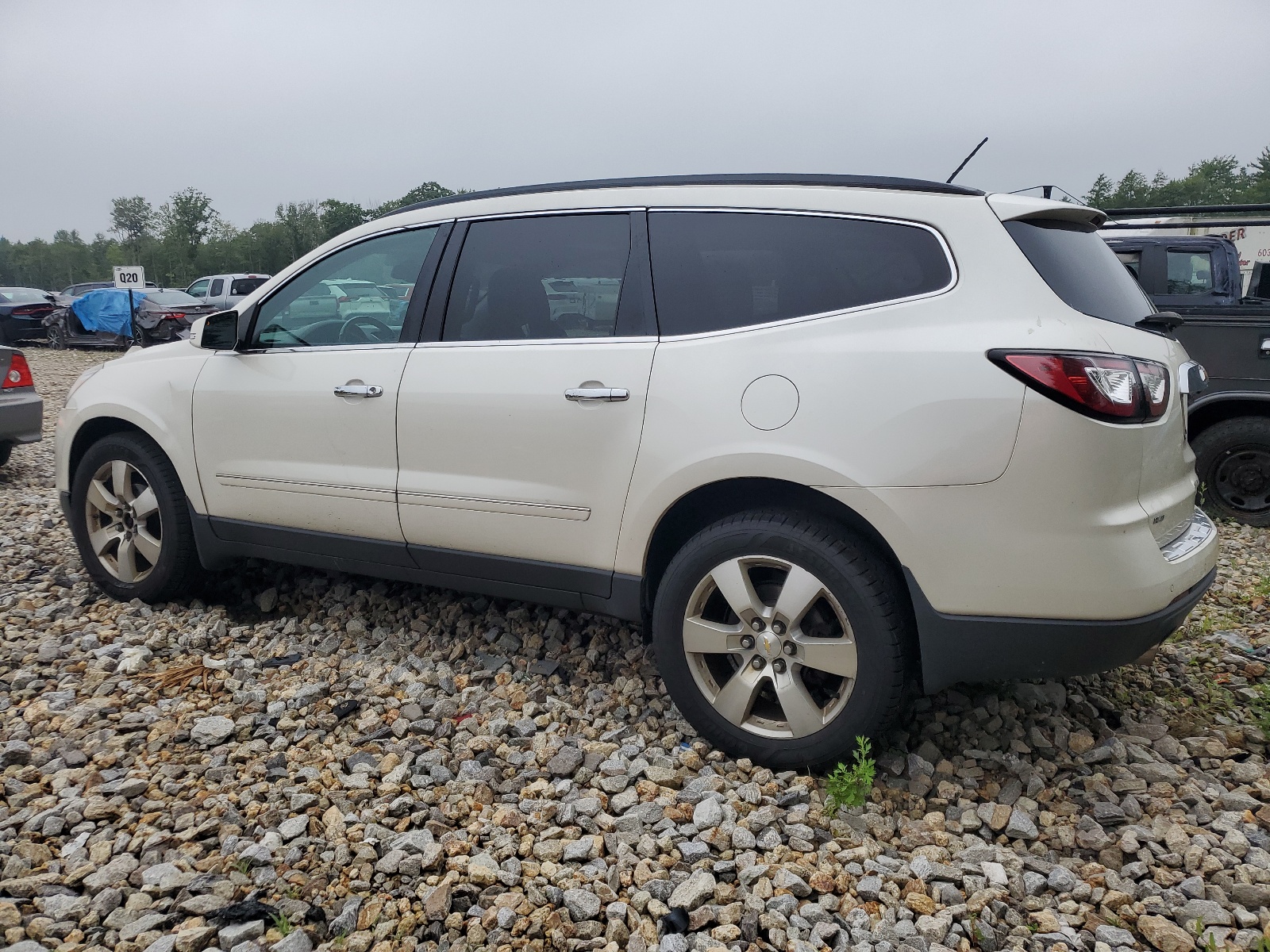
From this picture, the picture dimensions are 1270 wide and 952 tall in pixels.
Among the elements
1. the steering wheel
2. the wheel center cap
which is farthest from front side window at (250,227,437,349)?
the wheel center cap

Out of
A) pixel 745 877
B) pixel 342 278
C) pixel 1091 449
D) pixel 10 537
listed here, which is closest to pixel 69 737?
pixel 342 278

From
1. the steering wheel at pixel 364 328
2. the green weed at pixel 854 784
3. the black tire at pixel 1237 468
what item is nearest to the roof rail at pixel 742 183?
the steering wheel at pixel 364 328

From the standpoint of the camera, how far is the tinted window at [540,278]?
3.35 metres

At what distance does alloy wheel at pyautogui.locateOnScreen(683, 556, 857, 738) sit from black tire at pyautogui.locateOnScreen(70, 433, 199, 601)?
262cm

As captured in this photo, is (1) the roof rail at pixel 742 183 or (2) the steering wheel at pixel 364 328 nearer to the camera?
(1) the roof rail at pixel 742 183

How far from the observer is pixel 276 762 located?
10.3 ft

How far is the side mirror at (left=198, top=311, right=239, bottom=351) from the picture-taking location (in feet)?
13.4

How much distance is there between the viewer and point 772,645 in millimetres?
2939

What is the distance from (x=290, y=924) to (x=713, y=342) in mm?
2028

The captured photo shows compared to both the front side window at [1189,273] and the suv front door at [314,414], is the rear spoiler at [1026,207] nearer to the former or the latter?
the suv front door at [314,414]

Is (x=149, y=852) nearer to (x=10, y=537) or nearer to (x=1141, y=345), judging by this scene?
(x=1141, y=345)

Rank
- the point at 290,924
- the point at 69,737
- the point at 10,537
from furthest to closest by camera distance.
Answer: the point at 10,537 → the point at 69,737 → the point at 290,924

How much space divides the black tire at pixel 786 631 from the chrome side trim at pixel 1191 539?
77 centimetres

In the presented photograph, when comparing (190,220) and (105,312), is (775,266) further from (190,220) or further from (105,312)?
(190,220)
